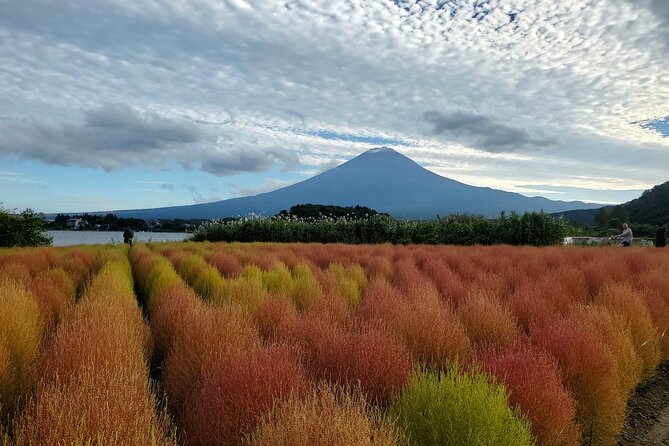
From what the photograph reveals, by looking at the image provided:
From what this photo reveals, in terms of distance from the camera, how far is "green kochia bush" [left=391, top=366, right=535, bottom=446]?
2.45m

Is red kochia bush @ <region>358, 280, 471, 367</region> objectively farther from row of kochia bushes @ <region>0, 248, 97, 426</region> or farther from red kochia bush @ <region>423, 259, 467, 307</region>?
row of kochia bushes @ <region>0, 248, 97, 426</region>

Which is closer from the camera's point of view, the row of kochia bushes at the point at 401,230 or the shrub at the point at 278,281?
the shrub at the point at 278,281

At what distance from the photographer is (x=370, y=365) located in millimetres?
3359

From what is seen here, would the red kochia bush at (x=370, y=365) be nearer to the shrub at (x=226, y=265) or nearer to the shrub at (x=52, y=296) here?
the shrub at (x=52, y=296)

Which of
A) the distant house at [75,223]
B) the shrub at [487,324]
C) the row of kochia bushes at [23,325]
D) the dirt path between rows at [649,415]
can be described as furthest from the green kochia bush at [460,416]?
the distant house at [75,223]

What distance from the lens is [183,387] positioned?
3.51 m

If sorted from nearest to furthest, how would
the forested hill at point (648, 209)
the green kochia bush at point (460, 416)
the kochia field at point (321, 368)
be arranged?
the kochia field at point (321, 368)
the green kochia bush at point (460, 416)
the forested hill at point (648, 209)

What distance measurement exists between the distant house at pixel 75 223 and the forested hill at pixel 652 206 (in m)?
68.2

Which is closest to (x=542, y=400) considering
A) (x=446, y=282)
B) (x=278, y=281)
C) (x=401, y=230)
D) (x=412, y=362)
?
(x=412, y=362)

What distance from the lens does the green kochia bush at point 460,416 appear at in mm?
2454

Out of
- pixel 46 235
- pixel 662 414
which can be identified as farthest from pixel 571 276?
pixel 46 235

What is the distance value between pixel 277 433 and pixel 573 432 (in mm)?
2405

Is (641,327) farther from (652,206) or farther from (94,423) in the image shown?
(652,206)

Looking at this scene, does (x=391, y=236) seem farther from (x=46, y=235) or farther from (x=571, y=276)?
(x=46, y=235)
